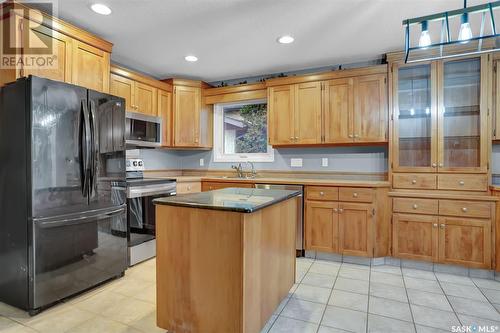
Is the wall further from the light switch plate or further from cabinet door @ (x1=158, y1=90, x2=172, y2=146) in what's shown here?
cabinet door @ (x1=158, y1=90, x2=172, y2=146)

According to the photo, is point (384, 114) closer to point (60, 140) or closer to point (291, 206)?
point (291, 206)

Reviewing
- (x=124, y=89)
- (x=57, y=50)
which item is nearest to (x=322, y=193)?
(x=124, y=89)

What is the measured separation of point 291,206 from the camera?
2.30 m

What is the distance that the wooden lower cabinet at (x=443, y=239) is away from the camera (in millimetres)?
2762

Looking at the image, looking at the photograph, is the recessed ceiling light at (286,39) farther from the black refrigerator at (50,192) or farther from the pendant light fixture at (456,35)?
the black refrigerator at (50,192)

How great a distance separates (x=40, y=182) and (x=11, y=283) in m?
0.84

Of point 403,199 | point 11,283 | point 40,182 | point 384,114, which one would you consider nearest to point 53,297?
point 11,283

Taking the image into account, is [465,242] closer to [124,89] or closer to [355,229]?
[355,229]

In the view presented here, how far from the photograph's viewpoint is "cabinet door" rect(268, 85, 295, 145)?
372 centimetres

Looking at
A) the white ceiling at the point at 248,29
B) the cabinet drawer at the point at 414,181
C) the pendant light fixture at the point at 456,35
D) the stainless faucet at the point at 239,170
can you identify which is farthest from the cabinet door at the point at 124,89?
the cabinet drawer at the point at 414,181

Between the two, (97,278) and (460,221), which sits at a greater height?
(460,221)

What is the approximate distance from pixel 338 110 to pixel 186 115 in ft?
7.18

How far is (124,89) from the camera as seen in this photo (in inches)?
134

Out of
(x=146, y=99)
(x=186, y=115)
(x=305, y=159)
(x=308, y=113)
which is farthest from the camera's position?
(x=186, y=115)
